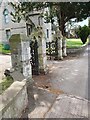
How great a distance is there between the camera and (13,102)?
461 centimetres

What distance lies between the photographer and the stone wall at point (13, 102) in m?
4.13

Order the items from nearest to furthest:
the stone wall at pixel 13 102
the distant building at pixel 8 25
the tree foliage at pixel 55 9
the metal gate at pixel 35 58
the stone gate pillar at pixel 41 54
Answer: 1. the stone wall at pixel 13 102
2. the metal gate at pixel 35 58
3. the stone gate pillar at pixel 41 54
4. the tree foliage at pixel 55 9
5. the distant building at pixel 8 25

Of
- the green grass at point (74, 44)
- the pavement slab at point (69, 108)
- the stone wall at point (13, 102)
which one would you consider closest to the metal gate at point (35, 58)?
the pavement slab at point (69, 108)

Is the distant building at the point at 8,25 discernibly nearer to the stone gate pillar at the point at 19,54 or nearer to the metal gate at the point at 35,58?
the metal gate at the point at 35,58

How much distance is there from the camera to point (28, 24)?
28.2 metres

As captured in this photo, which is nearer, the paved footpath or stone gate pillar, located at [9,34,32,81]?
the paved footpath

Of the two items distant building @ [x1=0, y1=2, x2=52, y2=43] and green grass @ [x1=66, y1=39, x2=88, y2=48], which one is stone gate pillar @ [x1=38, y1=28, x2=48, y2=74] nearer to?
green grass @ [x1=66, y1=39, x2=88, y2=48]

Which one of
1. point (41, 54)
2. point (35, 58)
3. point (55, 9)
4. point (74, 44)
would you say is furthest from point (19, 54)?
point (74, 44)

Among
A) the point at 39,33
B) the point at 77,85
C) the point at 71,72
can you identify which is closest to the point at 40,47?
the point at 39,33

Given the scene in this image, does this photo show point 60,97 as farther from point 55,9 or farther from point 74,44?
point 74,44

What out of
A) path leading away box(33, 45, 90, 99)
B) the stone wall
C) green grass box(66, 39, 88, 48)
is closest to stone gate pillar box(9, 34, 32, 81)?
path leading away box(33, 45, 90, 99)

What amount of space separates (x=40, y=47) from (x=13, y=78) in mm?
3779

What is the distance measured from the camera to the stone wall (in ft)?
13.6

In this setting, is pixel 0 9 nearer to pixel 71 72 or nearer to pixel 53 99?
pixel 71 72
